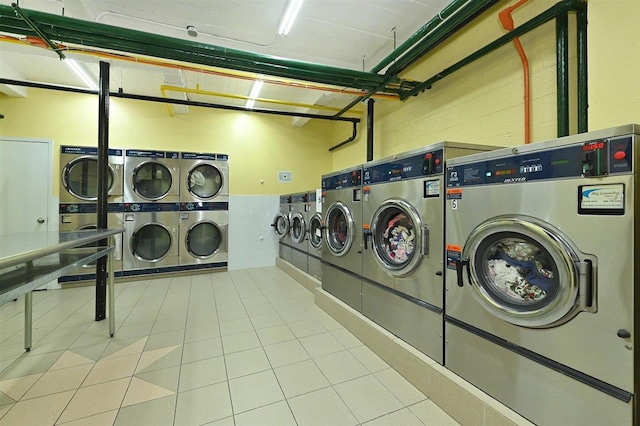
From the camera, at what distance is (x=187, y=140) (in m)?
5.08

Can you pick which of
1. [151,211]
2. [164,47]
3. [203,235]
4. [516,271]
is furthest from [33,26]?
[516,271]

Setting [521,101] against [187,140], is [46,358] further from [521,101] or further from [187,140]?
[521,101]

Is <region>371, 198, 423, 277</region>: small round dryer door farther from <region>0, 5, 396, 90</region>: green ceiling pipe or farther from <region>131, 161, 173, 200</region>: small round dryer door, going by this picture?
<region>131, 161, 173, 200</region>: small round dryer door

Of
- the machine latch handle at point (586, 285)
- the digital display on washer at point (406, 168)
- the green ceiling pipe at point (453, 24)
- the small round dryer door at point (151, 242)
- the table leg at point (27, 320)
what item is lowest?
the table leg at point (27, 320)

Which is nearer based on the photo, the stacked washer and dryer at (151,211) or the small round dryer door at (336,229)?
the small round dryer door at (336,229)

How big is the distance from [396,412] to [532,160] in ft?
5.33

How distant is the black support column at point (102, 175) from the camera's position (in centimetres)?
298

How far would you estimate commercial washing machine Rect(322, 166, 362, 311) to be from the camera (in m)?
2.67

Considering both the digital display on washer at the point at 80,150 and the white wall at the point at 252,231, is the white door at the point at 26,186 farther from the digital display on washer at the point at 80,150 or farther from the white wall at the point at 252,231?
the white wall at the point at 252,231

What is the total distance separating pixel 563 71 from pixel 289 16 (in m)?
2.42

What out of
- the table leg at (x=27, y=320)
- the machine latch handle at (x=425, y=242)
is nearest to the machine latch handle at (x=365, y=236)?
the machine latch handle at (x=425, y=242)

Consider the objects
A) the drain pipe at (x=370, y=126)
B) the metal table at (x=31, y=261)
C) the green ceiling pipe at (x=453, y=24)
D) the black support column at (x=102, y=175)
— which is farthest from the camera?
the drain pipe at (x=370, y=126)

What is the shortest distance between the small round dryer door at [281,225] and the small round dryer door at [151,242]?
1.98 meters

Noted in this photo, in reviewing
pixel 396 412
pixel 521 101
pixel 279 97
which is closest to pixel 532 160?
pixel 521 101
